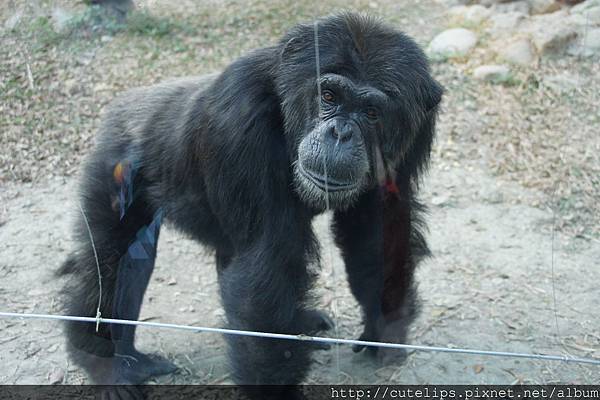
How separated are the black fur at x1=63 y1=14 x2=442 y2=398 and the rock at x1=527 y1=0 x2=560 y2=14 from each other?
2.74 m

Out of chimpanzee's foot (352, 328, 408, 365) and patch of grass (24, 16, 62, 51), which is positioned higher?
patch of grass (24, 16, 62, 51)

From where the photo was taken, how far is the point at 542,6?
578 cm

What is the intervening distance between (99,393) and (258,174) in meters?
1.36

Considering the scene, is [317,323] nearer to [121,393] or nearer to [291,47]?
[121,393]

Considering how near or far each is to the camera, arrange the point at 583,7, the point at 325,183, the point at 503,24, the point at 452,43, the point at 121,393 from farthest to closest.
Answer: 1. the point at 503,24
2. the point at 583,7
3. the point at 452,43
4. the point at 121,393
5. the point at 325,183

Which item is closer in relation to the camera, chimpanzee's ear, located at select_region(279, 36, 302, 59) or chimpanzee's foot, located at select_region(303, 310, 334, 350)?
chimpanzee's ear, located at select_region(279, 36, 302, 59)

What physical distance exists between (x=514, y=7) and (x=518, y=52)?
0.54 m

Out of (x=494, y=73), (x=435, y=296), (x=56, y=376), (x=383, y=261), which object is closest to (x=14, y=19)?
(x=56, y=376)

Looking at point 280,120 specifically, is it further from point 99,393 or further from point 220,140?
point 99,393

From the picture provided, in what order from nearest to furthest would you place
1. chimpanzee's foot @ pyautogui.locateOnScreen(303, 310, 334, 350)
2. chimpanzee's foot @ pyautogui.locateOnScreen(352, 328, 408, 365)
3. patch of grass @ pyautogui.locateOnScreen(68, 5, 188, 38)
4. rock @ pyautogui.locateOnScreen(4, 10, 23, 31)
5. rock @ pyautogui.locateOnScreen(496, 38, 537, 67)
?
1. rock @ pyautogui.locateOnScreen(4, 10, 23, 31)
2. patch of grass @ pyautogui.locateOnScreen(68, 5, 188, 38)
3. chimpanzee's foot @ pyautogui.locateOnScreen(303, 310, 334, 350)
4. chimpanzee's foot @ pyautogui.locateOnScreen(352, 328, 408, 365)
5. rock @ pyautogui.locateOnScreen(496, 38, 537, 67)

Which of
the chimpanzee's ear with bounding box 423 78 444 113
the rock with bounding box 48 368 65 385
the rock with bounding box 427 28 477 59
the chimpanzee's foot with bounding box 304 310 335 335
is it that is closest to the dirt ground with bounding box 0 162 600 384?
the rock with bounding box 48 368 65 385

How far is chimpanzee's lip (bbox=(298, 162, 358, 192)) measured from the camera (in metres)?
3.01

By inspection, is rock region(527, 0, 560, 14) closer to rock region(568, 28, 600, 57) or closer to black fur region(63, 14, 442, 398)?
rock region(568, 28, 600, 57)

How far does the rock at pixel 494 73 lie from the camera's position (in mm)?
5340
